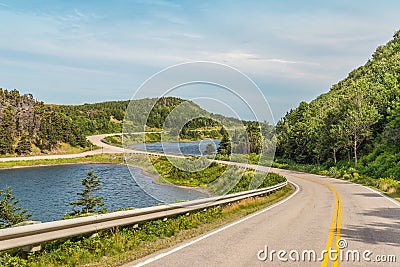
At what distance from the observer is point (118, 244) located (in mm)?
8828

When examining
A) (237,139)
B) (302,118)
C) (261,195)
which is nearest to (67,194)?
(261,195)

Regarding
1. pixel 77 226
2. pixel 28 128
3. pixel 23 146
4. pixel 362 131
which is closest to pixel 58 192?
pixel 362 131

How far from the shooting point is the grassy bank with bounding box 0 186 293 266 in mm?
7410

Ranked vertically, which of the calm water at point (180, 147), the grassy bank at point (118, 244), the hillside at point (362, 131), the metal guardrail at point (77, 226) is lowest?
the grassy bank at point (118, 244)

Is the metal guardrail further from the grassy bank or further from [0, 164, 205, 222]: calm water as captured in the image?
[0, 164, 205, 222]: calm water

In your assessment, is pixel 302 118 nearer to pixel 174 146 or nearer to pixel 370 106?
pixel 370 106

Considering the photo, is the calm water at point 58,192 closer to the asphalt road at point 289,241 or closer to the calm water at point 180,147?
the calm water at point 180,147

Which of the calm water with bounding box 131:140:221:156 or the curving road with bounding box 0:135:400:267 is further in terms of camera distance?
the calm water with bounding box 131:140:221:156

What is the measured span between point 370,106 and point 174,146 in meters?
51.3

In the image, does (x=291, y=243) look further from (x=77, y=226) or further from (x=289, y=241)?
(x=77, y=226)

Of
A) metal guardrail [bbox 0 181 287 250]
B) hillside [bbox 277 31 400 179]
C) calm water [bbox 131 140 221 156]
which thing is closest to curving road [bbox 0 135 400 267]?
metal guardrail [bbox 0 181 287 250]

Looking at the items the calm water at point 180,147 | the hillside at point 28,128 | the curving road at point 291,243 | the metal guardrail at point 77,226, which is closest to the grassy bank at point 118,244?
the metal guardrail at point 77,226

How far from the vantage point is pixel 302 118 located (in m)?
91.2

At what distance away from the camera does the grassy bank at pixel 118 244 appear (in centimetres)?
741
